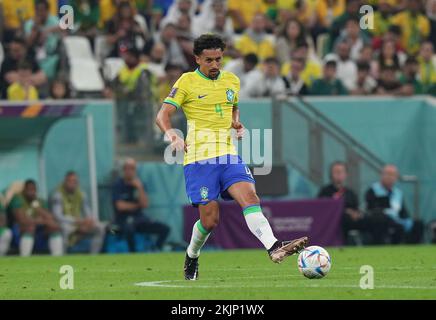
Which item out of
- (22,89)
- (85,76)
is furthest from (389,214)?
(22,89)

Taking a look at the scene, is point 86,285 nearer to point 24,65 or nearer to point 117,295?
point 117,295

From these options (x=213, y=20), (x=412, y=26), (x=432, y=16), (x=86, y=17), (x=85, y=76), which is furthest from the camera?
(x=432, y=16)

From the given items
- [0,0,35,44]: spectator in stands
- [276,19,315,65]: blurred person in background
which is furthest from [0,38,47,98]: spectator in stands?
[276,19,315,65]: blurred person in background

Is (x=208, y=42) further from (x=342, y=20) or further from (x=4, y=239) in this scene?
(x=342, y=20)

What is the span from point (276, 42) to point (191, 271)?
519 inches

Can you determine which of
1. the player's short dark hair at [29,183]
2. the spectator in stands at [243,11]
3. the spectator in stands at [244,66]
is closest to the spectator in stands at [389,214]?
the spectator in stands at [244,66]

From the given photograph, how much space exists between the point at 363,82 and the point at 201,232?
42.9 feet

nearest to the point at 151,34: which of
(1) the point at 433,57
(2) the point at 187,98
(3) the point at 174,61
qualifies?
(3) the point at 174,61

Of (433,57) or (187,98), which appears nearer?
(187,98)

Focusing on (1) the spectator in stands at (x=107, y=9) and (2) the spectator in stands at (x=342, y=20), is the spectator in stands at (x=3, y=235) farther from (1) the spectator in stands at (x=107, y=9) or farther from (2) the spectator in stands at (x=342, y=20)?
(2) the spectator in stands at (x=342, y=20)

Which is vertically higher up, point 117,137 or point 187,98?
point 187,98

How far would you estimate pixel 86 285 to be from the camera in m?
12.3

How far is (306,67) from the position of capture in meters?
25.0
